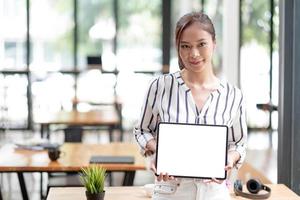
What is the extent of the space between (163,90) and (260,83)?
7466 mm

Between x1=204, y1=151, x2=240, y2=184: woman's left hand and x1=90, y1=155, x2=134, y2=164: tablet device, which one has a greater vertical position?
x1=204, y1=151, x2=240, y2=184: woman's left hand

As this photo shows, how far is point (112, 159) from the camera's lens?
3.77m

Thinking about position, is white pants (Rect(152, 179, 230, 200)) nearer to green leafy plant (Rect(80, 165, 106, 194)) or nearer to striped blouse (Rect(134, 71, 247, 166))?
striped blouse (Rect(134, 71, 247, 166))

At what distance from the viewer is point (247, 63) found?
9.17 m

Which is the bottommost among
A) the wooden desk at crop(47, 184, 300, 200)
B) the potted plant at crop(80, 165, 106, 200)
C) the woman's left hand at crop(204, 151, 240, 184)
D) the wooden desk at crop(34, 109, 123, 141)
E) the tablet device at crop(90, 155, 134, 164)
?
the wooden desk at crop(47, 184, 300, 200)

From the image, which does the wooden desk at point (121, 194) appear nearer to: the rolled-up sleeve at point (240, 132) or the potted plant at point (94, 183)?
the potted plant at point (94, 183)

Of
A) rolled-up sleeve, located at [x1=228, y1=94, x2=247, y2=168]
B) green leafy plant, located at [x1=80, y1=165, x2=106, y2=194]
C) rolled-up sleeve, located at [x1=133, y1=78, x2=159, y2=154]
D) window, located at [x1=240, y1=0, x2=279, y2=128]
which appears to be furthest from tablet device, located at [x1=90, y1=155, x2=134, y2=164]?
window, located at [x1=240, y1=0, x2=279, y2=128]

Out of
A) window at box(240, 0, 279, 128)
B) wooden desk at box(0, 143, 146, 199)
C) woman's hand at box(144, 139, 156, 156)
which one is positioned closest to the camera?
woman's hand at box(144, 139, 156, 156)

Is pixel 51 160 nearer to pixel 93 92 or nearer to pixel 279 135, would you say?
pixel 279 135

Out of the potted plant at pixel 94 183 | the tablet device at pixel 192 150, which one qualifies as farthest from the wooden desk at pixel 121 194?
the tablet device at pixel 192 150

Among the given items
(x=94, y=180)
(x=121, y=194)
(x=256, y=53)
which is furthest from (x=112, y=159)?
(x=256, y=53)

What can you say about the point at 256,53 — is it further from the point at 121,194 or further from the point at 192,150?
the point at 192,150

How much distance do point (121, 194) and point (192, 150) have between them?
842 mm

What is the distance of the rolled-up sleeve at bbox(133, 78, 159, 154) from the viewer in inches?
77.4
